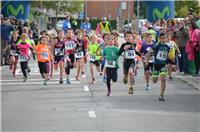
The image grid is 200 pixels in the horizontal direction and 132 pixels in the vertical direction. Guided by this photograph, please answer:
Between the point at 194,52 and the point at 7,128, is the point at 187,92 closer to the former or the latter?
the point at 194,52

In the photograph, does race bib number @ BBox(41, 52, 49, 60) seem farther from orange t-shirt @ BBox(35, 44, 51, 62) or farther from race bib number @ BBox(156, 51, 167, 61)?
race bib number @ BBox(156, 51, 167, 61)

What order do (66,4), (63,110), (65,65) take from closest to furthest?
1. (63,110)
2. (65,65)
3. (66,4)

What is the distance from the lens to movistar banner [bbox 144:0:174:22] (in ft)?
101

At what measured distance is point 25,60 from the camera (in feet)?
61.0

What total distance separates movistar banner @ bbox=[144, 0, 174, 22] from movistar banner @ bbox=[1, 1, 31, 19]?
6612 millimetres

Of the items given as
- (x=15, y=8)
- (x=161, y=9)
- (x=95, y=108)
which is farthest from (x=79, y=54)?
(x=15, y=8)

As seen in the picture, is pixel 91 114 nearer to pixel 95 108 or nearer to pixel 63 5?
pixel 95 108

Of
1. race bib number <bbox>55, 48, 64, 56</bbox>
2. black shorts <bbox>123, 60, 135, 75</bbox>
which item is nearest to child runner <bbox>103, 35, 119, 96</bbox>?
black shorts <bbox>123, 60, 135, 75</bbox>

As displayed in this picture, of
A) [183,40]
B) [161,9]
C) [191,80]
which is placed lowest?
[191,80]

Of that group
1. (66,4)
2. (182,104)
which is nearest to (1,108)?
(182,104)

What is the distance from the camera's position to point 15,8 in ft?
105

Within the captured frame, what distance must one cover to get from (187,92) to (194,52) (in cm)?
401

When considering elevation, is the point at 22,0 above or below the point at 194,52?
above

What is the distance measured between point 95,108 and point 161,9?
755 inches
